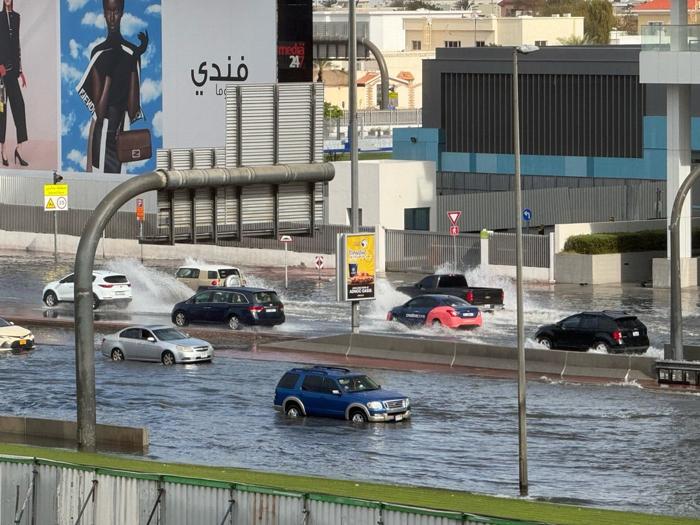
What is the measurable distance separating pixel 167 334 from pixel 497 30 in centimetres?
13149

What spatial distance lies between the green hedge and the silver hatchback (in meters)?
22.5

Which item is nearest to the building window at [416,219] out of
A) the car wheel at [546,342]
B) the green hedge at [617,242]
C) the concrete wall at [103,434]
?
the green hedge at [617,242]

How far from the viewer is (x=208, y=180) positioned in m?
27.7

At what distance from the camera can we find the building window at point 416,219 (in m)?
79.8

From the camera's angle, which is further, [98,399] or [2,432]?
[98,399]

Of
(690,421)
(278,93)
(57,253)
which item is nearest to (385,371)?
(690,421)

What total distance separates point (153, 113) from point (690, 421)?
54.0 metres

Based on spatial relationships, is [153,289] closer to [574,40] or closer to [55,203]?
[55,203]

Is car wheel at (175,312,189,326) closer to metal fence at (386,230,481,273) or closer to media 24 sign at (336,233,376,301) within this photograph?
media 24 sign at (336,233,376,301)

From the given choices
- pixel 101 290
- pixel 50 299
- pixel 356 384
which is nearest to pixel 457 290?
pixel 101 290

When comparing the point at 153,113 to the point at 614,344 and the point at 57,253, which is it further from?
the point at 614,344

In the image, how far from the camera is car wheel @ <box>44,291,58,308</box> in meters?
63.2

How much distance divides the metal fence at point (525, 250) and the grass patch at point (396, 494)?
3832 cm

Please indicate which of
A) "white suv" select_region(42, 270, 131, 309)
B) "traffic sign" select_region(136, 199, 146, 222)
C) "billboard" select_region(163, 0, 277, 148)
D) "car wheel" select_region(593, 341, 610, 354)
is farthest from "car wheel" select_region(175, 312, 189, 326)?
"billboard" select_region(163, 0, 277, 148)
